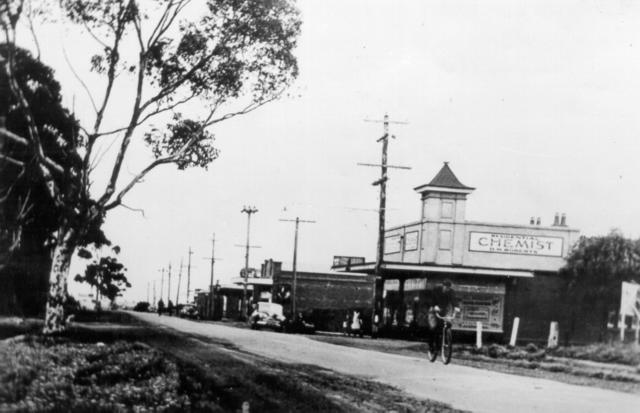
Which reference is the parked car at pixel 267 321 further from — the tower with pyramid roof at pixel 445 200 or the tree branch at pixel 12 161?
the tree branch at pixel 12 161

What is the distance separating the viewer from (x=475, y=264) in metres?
45.0

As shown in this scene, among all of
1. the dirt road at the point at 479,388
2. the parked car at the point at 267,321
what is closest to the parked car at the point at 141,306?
the parked car at the point at 267,321

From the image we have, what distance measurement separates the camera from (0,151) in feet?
34.2

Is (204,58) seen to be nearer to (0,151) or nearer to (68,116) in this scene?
(68,116)

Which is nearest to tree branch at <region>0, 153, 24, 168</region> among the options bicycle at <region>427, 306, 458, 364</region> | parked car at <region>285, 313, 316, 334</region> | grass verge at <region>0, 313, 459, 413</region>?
grass verge at <region>0, 313, 459, 413</region>

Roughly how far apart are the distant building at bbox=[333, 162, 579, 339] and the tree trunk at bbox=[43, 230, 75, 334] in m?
26.9

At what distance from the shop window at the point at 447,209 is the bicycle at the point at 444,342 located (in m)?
30.3

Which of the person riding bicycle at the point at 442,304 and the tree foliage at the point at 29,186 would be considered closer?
the tree foliage at the point at 29,186

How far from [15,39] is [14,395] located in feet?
16.2

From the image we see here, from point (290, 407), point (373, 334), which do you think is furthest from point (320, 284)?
point (290, 407)

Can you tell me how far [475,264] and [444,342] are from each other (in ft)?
102

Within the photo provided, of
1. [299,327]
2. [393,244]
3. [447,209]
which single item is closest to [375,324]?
[299,327]

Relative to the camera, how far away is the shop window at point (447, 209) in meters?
44.8

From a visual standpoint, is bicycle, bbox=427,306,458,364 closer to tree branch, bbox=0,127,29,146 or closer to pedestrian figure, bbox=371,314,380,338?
tree branch, bbox=0,127,29,146
